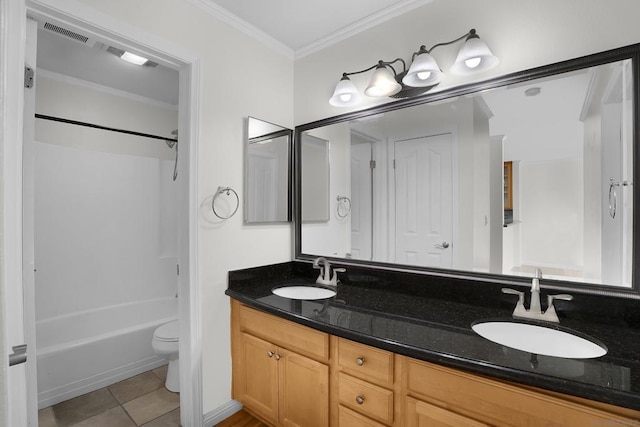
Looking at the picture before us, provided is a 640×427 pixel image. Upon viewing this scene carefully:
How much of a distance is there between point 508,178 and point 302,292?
1301mm

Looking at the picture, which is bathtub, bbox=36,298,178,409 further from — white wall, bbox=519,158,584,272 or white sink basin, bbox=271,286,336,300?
white wall, bbox=519,158,584,272

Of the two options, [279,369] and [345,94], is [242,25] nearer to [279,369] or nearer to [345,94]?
[345,94]

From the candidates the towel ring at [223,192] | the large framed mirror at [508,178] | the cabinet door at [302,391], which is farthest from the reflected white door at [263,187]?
the cabinet door at [302,391]

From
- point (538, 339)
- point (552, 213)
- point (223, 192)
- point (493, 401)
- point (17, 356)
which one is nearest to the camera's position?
point (17, 356)

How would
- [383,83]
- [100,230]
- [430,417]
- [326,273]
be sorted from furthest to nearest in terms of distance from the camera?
1. [100,230]
2. [326,273]
3. [383,83]
4. [430,417]

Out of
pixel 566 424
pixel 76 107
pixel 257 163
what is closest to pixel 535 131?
pixel 566 424

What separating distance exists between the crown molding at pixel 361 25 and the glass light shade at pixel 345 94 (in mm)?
329

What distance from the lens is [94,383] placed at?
2.20 meters

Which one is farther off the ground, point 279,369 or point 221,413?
point 279,369

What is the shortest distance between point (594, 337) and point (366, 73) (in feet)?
5.58

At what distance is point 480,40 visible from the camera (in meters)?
1.43

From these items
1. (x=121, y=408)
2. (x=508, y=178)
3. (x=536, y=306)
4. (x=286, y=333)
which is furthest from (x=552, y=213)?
(x=121, y=408)

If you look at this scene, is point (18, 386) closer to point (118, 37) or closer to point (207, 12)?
point (118, 37)

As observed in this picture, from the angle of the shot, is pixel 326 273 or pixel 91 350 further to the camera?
pixel 91 350
